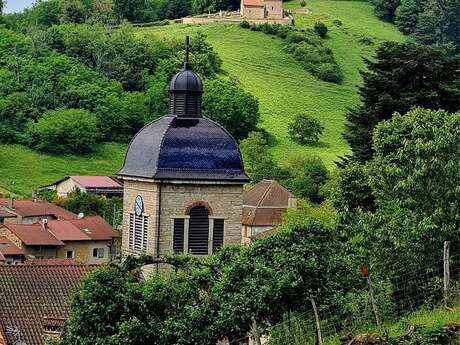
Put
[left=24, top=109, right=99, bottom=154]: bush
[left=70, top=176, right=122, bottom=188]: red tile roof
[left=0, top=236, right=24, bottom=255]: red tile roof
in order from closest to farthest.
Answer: [left=0, top=236, right=24, bottom=255]: red tile roof
[left=70, top=176, right=122, bottom=188]: red tile roof
[left=24, top=109, right=99, bottom=154]: bush

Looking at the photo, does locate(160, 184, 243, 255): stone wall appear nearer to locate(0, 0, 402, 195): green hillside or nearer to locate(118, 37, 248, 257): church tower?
locate(118, 37, 248, 257): church tower

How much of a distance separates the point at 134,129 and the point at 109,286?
102m

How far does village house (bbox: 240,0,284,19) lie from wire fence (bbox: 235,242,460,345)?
144 metres

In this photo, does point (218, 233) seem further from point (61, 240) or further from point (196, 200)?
point (61, 240)

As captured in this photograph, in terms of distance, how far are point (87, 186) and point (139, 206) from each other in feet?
210

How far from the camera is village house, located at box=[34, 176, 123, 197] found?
10006 centimetres

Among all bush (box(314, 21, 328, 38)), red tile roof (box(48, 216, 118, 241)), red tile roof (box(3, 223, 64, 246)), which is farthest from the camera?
bush (box(314, 21, 328, 38))

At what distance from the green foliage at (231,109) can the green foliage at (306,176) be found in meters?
13.5

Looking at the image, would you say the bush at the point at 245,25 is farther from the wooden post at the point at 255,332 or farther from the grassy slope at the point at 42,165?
the wooden post at the point at 255,332

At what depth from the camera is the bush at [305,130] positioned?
394 feet

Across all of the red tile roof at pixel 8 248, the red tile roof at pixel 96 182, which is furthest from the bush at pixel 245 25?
the red tile roof at pixel 8 248

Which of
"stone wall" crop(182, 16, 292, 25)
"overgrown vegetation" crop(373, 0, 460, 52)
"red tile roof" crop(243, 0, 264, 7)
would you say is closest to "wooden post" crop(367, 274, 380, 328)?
"overgrown vegetation" crop(373, 0, 460, 52)

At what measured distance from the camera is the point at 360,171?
38844 millimetres

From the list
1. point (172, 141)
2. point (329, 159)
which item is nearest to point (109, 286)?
point (172, 141)
